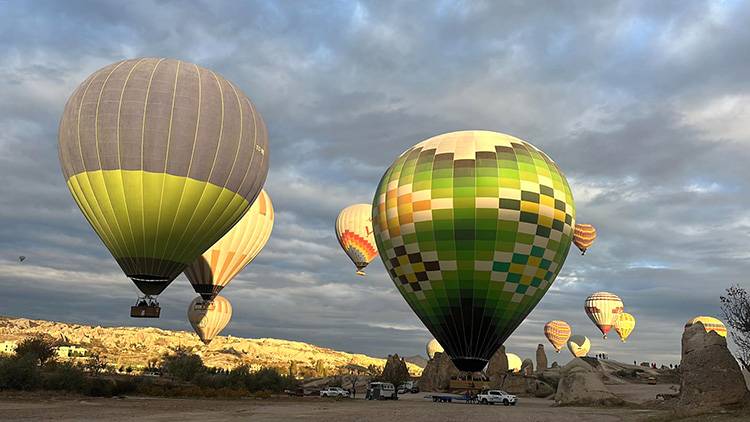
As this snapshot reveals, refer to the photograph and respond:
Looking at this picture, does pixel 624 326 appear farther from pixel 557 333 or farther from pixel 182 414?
pixel 182 414

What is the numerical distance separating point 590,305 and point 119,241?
82.3 meters

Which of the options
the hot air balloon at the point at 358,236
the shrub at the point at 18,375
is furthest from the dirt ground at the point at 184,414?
the hot air balloon at the point at 358,236

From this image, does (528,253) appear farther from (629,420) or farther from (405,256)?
(629,420)

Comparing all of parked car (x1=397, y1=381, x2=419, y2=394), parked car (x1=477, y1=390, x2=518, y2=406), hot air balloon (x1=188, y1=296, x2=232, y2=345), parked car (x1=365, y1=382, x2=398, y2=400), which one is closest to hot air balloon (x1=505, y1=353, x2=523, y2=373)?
parked car (x1=397, y1=381, x2=419, y2=394)

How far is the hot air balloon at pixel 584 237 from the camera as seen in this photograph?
293ft

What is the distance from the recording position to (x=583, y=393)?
41812 millimetres

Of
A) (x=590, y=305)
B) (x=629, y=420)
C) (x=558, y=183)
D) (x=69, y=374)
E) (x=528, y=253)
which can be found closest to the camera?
(x=629, y=420)

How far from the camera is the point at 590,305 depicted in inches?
3807

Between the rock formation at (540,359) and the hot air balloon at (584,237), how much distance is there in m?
19.8

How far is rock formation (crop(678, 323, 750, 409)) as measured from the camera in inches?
865

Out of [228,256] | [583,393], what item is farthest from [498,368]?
[228,256]

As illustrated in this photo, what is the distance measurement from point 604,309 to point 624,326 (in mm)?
10301

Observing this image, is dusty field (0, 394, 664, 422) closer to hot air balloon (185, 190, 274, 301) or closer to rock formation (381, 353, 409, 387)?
hot air balloon (185, 190, 274, 301)

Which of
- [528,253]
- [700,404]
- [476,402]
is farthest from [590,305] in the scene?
[700,404]
